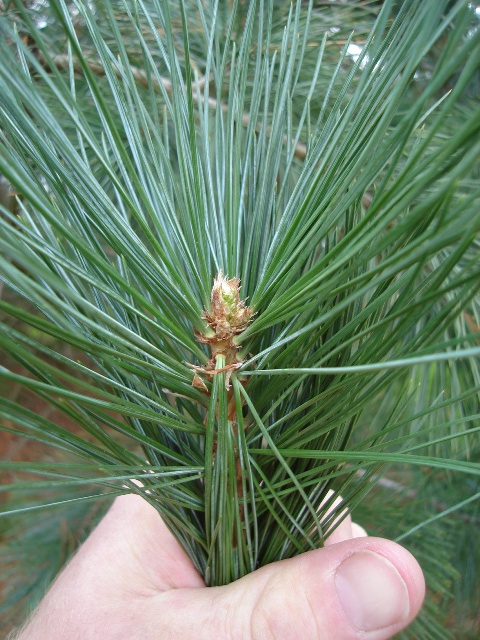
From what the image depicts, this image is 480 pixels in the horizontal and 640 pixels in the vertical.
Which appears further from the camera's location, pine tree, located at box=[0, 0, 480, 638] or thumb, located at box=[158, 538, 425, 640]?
thumb, located at box=[158, 538, 425, 640]

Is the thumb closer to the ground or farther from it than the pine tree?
closer to the ground

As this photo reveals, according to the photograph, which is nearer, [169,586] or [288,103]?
[288,103]

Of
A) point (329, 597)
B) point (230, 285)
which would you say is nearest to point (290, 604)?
point (329, 597)

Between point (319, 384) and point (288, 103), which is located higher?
point (288, 103)

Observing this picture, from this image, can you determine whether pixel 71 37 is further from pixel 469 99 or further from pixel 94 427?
pixel 469 99

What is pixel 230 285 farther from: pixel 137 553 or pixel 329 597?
pixel 137 553

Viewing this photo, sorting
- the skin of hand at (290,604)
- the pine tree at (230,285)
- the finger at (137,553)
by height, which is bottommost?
the finger at (137,553)

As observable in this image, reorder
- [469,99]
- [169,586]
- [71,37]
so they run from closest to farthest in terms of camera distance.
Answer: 1. [71,37]
2. [169,586]
3. [469,99]

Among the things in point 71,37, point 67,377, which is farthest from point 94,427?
point 71,37
